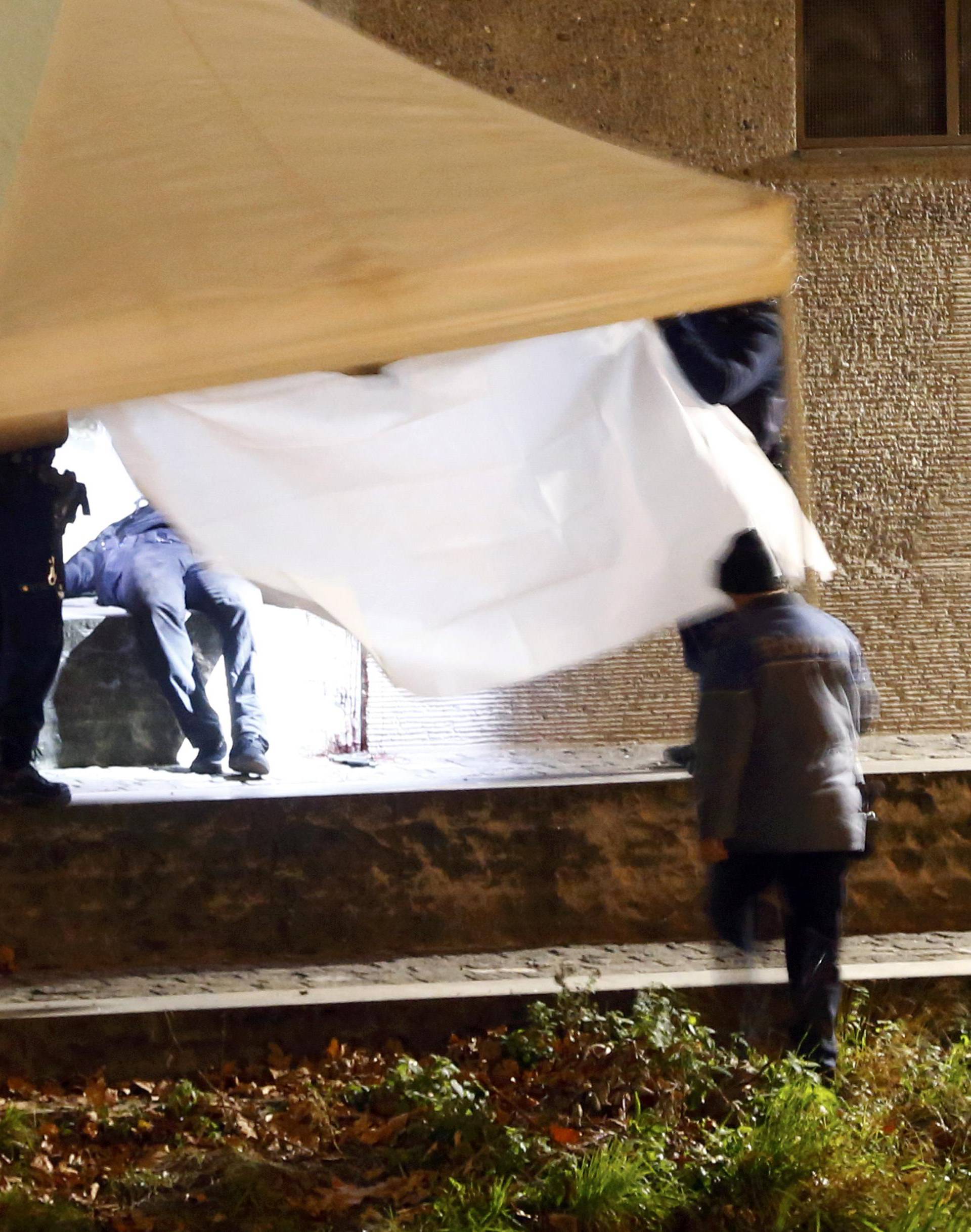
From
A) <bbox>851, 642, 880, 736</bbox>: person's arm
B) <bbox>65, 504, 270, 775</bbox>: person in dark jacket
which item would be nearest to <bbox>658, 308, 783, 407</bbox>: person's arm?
<bbox>851, 642, 880, 736</bbox>: person's arm

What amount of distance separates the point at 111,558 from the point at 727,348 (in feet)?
10.2

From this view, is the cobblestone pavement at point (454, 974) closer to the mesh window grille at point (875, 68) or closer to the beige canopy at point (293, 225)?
the beige canopy at point (293, 225)

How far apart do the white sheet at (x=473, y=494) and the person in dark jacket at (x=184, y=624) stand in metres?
2.29

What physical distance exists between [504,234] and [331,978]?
8.89 feet

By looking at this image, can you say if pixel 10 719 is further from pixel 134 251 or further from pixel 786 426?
pixel 786 426

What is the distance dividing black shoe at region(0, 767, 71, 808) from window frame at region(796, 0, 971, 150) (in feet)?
15.2

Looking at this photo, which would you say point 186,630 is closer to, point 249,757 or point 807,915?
point 249,757

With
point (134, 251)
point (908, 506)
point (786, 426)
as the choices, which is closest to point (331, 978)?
point (786, 426)

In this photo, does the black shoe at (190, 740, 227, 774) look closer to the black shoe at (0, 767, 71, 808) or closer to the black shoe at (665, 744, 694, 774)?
the black shoe at (0, 767, 71, 808)

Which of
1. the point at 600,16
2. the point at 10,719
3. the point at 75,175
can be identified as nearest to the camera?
the point at 75,175

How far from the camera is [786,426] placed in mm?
3914

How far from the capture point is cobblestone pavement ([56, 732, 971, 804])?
4.88 meters

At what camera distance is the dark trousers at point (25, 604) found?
15.8 ft

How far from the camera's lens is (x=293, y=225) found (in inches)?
115
